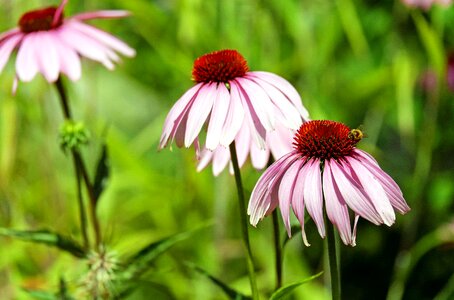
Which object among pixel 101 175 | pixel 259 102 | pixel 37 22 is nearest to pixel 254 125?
pixel 259 102

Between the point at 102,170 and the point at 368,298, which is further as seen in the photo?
the point at 368,298

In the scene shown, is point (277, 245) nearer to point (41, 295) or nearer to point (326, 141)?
Result: point (326, 141)

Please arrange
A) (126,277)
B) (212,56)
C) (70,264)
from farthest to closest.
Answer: (70,264)
(126,277)
(212,56)

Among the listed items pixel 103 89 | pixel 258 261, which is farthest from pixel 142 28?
pixel 258 261

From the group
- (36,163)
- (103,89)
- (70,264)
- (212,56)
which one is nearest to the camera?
(212,56)

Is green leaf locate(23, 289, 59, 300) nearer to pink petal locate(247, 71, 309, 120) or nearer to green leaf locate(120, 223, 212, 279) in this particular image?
green leaf locate(120, 223, 212, 279)

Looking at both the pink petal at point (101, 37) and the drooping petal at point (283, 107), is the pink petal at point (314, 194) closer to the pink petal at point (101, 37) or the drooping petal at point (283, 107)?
the drooping petal at point (283, 107)

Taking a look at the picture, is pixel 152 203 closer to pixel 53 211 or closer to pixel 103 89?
pixel 53 211
